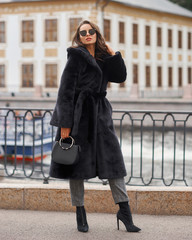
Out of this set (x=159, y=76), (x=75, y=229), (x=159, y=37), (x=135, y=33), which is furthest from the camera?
(x=159, y=37)

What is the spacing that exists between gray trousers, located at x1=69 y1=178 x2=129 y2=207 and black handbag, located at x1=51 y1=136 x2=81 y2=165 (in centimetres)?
24

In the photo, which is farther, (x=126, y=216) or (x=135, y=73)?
(x=135, y=73)

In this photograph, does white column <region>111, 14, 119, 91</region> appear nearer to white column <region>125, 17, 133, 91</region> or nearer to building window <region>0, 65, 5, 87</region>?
white column <region>125, 17, 133, 91</region>

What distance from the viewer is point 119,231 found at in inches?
196

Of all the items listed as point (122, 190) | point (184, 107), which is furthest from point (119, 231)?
point (184, 107)

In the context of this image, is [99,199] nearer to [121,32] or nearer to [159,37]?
[121,32]

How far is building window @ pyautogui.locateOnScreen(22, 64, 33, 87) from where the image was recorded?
40.1 metres

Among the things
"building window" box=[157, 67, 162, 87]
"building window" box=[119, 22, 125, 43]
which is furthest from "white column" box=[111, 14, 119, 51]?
"building window" box=[157, 67, 162, 87]

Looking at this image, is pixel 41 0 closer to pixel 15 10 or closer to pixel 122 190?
pixel 15 10

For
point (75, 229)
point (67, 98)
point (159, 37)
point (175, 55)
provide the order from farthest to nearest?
point (175, 55)
point (159, 37)
point (75, 229)
point (67, 98)

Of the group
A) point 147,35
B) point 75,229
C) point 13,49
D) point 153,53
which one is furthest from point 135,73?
point 75,229

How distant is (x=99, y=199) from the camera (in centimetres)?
576

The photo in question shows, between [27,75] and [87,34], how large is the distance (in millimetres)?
35840

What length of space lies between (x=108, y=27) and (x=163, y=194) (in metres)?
35.5
